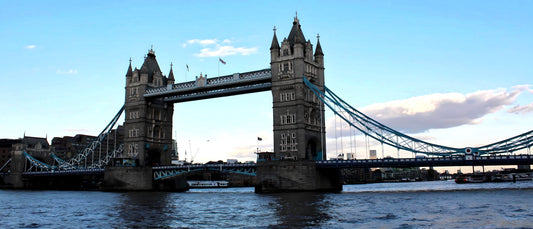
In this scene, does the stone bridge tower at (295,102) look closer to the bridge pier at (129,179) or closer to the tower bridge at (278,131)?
the tower bridge at (278,131)

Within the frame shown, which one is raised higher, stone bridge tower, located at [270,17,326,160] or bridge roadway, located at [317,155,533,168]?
stone bridge tower, located at [270,17,326,160]

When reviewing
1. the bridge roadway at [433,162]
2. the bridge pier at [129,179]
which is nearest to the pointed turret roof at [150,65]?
the bridge pier at [129,179]

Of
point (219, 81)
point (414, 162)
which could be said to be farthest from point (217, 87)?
point (414, 162)

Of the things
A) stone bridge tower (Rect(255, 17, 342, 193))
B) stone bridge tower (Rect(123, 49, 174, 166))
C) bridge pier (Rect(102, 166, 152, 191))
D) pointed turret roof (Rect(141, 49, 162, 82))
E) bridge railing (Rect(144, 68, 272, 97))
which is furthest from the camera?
pointed turret roof (Rect(141, 49, 162, 82))

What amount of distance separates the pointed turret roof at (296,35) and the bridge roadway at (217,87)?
704 centimetres

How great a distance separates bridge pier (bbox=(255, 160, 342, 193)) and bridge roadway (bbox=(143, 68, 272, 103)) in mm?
17232

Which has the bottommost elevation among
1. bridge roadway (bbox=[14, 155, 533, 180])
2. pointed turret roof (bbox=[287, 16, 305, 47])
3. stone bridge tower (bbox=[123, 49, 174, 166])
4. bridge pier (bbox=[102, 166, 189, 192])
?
bridge pier (bbox=[102, 166, 189, 192])

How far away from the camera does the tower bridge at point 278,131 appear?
2817 inches

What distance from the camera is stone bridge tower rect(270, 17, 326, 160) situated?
3095 inches

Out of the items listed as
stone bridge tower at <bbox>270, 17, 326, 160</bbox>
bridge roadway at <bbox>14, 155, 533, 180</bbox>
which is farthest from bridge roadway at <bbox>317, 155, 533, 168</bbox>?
stone bridge tower at <bbox>270, 17, 326, 160</bbox>

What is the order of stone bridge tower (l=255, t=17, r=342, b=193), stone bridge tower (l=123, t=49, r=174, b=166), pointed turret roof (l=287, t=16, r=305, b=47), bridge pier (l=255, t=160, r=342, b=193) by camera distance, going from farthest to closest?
stone bridge tower (l=123, t=49, r=174, b=166) → pointed turret roof (l=287, t=16, r=305, b=47) → stone bridge tower (l=255, t=17, r=342, b=193) → bridge pier (l=255, t=160, r=342, b=193)

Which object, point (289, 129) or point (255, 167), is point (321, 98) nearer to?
point (289, 129)

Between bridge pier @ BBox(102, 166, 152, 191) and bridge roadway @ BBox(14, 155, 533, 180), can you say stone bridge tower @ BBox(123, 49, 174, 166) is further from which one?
bridge roadway @ BBox(14, 155, 533, 180)

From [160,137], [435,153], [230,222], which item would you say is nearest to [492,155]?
[435,153]
